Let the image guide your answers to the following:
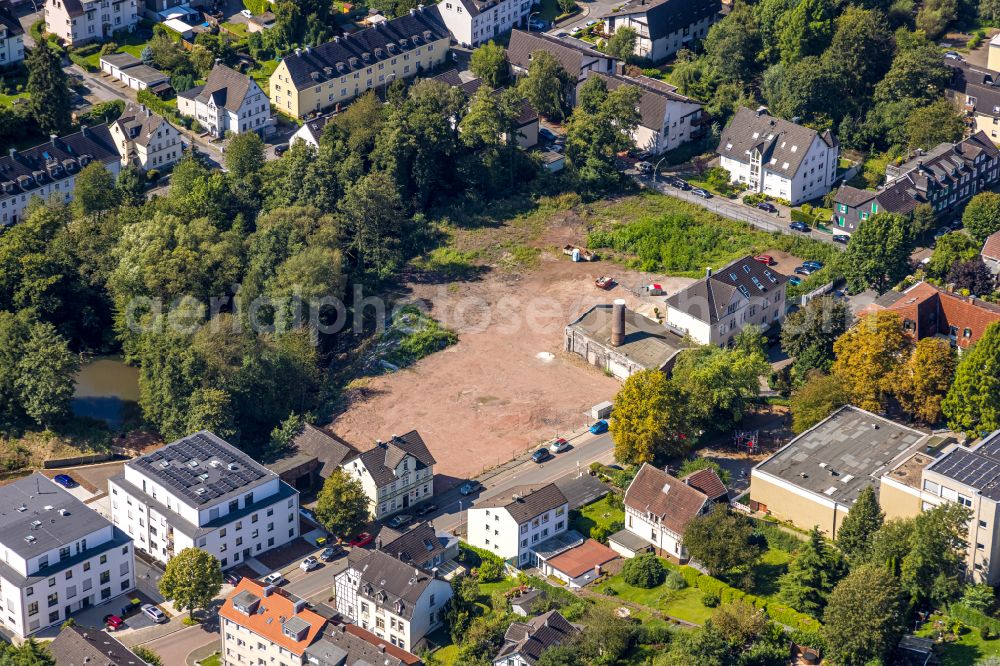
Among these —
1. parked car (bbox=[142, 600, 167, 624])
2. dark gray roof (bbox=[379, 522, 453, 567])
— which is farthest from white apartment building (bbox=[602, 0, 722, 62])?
parked car (bbox=[142, 600, 167, 624])

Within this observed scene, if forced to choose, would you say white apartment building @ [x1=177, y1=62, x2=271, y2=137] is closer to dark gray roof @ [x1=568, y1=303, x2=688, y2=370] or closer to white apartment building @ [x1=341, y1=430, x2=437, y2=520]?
dark gray roof @ [x1=568, y1=303, x2=688, y2=370]

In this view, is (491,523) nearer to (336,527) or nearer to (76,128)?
(336,527)

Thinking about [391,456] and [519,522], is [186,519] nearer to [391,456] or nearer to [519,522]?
[391,456]

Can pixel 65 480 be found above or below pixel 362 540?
below

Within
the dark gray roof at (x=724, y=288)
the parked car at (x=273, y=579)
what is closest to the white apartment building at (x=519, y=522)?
the parked car at (x=273, y=579)

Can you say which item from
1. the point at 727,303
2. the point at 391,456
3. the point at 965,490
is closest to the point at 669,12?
the point at 727,303

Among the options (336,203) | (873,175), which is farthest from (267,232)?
(873,175)
